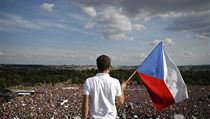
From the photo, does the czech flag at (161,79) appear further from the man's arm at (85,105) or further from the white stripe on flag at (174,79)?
the man's arm at (85,105)

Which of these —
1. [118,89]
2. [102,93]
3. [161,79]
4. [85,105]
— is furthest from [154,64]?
[85,105]

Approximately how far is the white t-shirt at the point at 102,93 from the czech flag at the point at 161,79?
1902 millimetres

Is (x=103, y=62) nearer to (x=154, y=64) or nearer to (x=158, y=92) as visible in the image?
(x=154, y=64)

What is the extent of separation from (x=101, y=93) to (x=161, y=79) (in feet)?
7.68

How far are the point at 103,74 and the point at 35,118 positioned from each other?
1882cm

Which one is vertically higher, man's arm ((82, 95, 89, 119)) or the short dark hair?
the short dark hair

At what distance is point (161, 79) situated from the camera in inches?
255

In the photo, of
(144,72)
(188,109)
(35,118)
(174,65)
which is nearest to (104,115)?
(144,72)

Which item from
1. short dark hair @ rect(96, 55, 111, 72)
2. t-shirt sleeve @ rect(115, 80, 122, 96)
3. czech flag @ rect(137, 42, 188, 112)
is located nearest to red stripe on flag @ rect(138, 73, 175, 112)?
czech flag @ rect(137, 42, 188, 112)

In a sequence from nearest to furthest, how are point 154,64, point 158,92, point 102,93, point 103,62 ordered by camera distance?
point 103,62 < point 102,93 < point 154,64 < point 158,92

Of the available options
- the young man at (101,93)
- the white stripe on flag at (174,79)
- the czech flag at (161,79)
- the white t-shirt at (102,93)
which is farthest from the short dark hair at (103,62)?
the white stripe on flag at (174,79)

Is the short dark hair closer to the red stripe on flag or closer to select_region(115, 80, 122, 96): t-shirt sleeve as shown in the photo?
select_region(115, 80, 122, 96): t-shirt sleeve

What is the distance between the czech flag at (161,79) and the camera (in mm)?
6332

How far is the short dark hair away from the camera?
14.2ft
